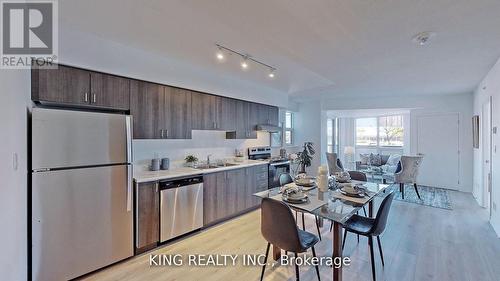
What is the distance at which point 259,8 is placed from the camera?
5.88ft

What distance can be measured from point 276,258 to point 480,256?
2.38 metres

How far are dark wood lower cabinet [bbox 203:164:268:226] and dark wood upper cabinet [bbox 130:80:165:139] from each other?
38.8 inches

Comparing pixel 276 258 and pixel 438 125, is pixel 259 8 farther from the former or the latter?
pixel 438 125

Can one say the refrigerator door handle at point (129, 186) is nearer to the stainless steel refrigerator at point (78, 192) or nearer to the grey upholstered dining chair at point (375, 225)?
the stainless steel refrigerator at point (78, 192)

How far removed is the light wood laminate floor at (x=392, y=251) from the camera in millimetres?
2266

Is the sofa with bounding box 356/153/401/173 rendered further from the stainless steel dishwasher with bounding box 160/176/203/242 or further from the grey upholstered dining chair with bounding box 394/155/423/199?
the stainless steel dishwasher with bounding box 160/176/203/242

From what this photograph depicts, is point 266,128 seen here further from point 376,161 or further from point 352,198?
point 376,161

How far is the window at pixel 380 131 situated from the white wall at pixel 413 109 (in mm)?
1367

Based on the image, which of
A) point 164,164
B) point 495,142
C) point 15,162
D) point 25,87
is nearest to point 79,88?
point 25,87

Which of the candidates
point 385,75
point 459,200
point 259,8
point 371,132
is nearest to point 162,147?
point 259,8

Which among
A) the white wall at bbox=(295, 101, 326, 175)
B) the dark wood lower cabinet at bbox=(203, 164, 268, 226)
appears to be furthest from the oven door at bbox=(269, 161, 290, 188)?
the white wall at bbox=(295, 101, 326, 175)

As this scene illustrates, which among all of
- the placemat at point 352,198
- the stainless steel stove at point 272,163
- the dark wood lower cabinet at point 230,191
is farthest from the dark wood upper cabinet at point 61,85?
the stainless steel stove at point 272,163

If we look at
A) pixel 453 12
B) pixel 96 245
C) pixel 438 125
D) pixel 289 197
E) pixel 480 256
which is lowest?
pixel 480 256

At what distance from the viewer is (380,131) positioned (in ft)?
25.8
